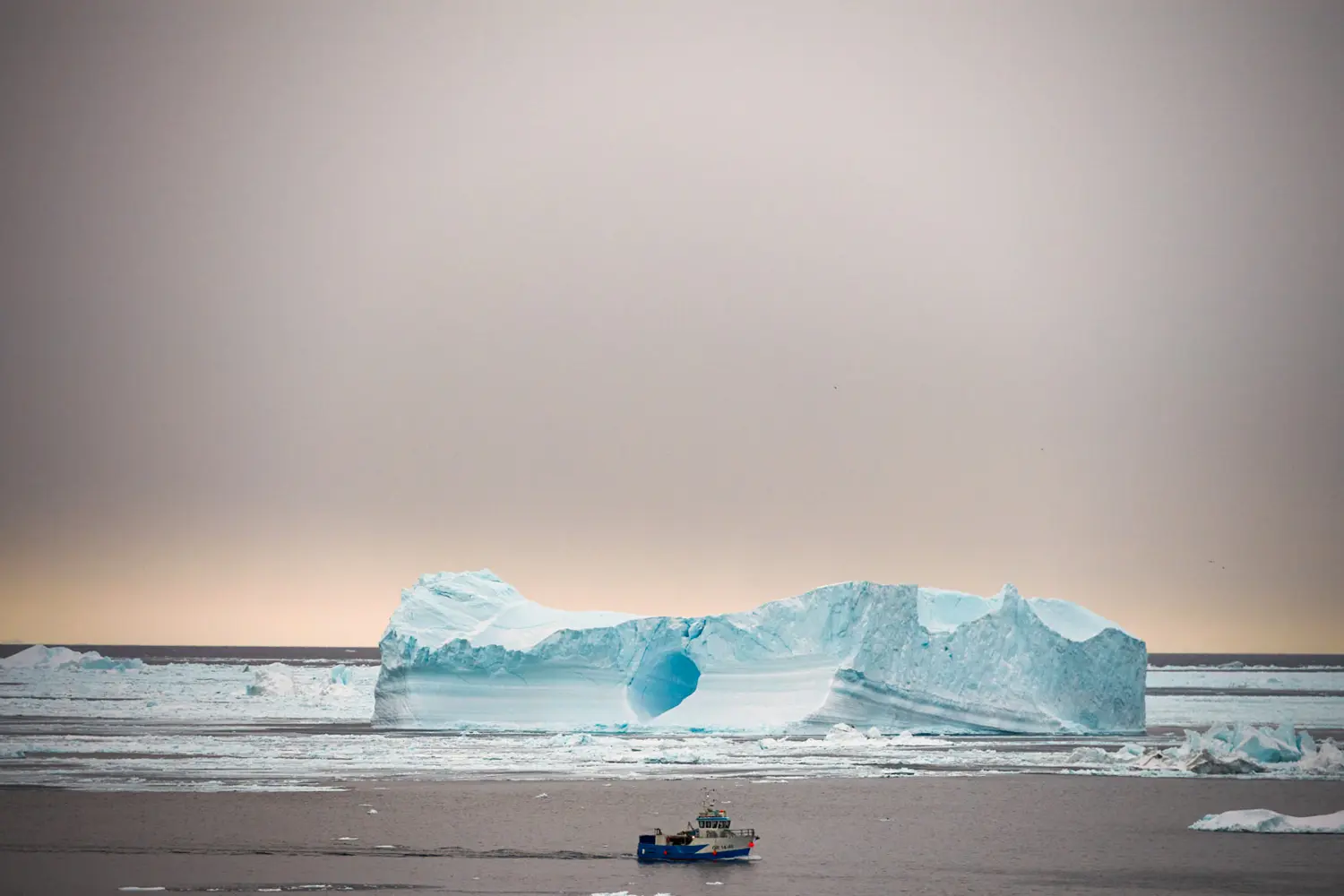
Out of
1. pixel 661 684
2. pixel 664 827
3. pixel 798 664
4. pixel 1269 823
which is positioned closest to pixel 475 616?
pixel 661 684

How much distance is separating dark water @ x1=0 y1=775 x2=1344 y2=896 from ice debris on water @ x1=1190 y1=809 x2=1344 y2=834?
24 centimetres

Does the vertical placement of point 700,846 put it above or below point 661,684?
below

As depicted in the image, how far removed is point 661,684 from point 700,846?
15.6 metres

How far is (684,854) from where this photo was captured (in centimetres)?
1886

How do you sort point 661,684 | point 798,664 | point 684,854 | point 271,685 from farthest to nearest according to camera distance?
point 271,685 → point 661,684 → point 798,664 → point 684,854

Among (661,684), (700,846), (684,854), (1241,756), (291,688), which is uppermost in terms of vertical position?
(661,684)

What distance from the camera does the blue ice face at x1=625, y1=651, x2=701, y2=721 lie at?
33.0m

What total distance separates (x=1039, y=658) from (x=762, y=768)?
692 cm

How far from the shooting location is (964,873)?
1783 centimetres

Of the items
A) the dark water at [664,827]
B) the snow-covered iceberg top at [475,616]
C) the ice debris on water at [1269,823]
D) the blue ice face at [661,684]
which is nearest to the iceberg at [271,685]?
the snow-covered iceberg top at [475,616]

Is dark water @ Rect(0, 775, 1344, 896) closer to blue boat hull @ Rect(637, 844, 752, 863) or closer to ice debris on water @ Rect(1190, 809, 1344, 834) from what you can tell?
blue boat hull @ Rect(637, 844, 752, 863)

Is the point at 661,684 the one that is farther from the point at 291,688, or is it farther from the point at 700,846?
the point at 291,688

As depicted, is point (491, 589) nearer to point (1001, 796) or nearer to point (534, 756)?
point (534, 756)

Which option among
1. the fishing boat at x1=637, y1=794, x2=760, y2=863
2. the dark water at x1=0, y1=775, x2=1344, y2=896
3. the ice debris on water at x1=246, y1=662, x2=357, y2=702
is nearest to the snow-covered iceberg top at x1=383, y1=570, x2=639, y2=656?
the dark water at x1=0, y1=775, x2=1344, y2=896
